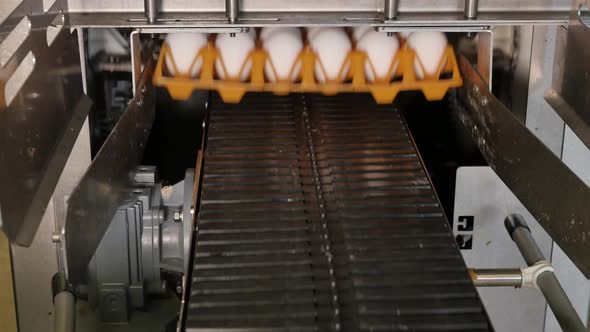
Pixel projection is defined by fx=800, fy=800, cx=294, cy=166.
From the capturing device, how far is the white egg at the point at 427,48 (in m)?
1.58

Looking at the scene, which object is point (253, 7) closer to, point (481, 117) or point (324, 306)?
point (481, 117)

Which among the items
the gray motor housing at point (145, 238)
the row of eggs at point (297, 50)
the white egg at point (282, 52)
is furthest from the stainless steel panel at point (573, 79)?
the gray motor housing at point (145, 238)

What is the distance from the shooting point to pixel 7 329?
185 cm

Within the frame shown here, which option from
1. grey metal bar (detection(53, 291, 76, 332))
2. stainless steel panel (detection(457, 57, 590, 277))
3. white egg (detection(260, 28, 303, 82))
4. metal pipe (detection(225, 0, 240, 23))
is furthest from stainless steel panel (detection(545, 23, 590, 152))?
grey metal bar (detection(53, 291, 76, 332))

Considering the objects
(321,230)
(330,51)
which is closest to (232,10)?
(330,51)

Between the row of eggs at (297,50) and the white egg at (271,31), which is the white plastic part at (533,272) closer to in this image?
the row of eggs at (297,50)

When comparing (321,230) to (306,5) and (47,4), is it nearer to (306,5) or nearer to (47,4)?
(306,5)

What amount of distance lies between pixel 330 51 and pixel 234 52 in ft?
0.62

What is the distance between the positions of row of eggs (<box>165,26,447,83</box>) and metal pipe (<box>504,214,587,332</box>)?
1.33 ft

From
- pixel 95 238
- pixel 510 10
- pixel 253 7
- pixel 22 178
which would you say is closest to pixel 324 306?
pixel 95 238

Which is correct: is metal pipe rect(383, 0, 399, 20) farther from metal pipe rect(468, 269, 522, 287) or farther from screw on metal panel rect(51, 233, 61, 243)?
screw on metal panel rect(51, 233, 61, 243)

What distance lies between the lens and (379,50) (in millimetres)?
1565

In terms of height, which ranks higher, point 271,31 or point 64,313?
point 271,31

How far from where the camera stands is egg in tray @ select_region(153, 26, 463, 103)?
1.56 m
